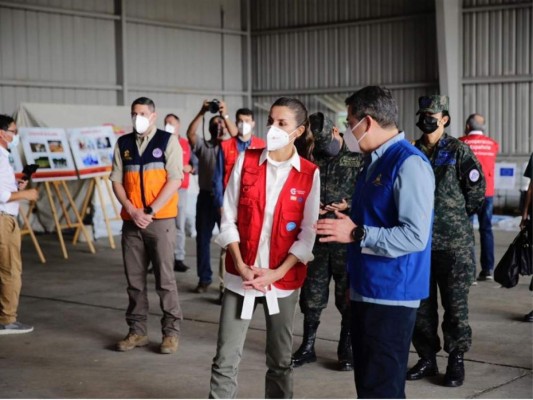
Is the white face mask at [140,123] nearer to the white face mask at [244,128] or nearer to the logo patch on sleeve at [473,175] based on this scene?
the white face mask at [244,128]

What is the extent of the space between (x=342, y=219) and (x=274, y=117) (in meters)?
1.05

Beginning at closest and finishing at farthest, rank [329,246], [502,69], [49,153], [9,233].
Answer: [329,246]
[9,233]
[49,153]
[502,69]

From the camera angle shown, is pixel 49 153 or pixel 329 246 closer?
pixel 329 246

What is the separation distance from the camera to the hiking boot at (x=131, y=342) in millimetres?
6363

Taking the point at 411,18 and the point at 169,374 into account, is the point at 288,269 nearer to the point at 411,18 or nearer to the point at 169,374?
the point at 169,374

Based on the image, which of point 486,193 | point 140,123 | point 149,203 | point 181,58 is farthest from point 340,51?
point 149,203

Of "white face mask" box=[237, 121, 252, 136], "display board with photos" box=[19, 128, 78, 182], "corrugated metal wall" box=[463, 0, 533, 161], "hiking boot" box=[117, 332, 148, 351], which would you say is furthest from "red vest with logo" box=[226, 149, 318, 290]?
"corrugated metal wall" box=[463, 0, 533, 161]

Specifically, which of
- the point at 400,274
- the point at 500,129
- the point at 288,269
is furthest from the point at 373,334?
the point at 500,129

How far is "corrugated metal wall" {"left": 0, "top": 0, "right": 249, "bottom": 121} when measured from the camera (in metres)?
15.8

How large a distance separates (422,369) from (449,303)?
52 centimetres

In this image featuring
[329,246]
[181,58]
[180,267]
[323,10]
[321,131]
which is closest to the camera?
[321,131]

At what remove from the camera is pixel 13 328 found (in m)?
7.04

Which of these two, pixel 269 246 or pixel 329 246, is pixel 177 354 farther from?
pixel 269 246

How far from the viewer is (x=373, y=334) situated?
3395 mm
